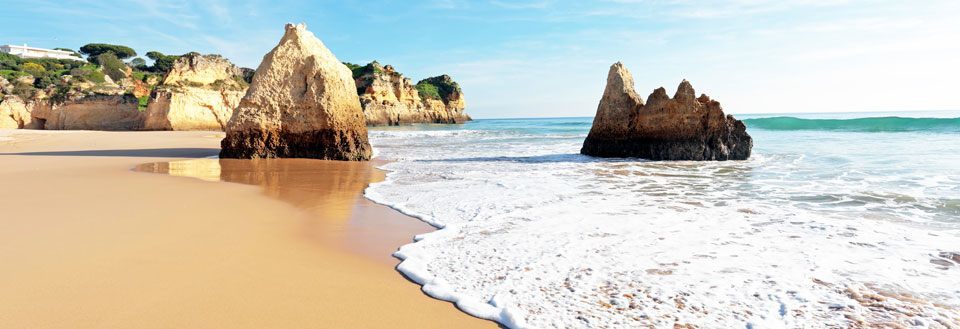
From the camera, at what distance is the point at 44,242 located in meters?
3.96

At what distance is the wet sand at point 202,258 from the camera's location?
273 cm

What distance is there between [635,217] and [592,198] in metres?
1.23

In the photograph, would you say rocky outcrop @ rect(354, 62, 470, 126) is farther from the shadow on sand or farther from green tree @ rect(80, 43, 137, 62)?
the shadow on sand

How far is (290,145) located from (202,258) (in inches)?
336

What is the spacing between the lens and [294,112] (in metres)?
11.7

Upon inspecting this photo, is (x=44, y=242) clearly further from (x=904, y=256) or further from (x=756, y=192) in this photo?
(x=756, y=192)

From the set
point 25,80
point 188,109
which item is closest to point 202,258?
point 188,109

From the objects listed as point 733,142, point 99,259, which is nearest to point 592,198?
point 99,259

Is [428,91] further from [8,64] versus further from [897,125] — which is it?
[897,125]

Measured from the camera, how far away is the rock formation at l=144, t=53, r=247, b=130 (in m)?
26.5

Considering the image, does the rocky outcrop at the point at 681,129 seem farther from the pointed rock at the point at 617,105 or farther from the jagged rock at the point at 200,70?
the jagged rock at the point at 200,70

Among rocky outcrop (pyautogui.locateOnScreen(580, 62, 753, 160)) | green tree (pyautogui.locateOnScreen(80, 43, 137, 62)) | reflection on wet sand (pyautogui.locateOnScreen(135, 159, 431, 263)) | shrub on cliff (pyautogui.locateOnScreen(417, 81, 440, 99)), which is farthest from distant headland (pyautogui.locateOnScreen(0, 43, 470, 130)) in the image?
green tree (pyautogui.locateOnScreen(80, 43, 137, 62))

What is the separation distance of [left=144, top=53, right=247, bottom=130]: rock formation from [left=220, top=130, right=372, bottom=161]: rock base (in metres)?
17.8

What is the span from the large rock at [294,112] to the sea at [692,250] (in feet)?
13.6
